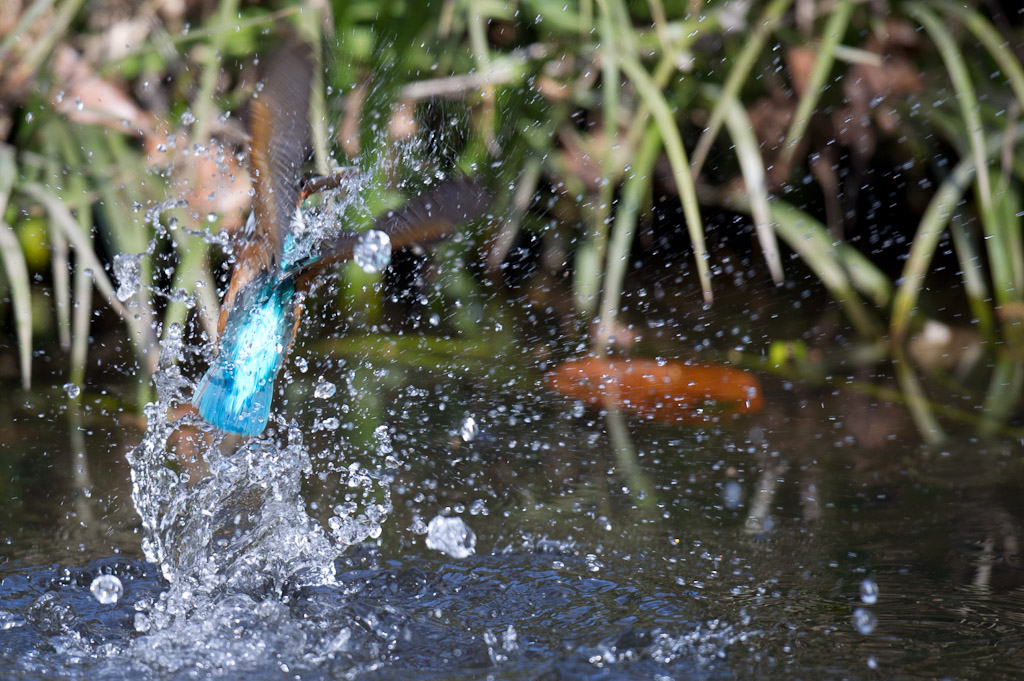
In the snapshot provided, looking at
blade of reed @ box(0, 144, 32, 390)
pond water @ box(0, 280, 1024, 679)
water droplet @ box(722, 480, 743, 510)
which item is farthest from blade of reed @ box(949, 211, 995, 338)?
blade of reed @ box(0, 144, 32, 390)

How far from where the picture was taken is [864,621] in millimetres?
1416

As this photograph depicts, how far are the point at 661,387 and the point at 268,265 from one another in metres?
1.27

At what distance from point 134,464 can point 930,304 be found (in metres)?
2.44

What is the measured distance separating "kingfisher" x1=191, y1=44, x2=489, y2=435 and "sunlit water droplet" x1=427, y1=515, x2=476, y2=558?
32 cm

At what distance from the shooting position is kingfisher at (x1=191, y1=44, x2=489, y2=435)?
151 cm

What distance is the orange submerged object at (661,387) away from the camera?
245 cm

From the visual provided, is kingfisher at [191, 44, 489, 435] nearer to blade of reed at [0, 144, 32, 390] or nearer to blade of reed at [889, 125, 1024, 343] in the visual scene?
blade of reed at [0, 144, 32, 390]

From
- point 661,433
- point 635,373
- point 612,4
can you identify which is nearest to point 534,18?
point 612,4

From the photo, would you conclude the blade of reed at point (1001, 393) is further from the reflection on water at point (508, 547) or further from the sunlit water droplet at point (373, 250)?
the sunlit water droplet at point (373, 250)

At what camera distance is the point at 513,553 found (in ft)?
5.48

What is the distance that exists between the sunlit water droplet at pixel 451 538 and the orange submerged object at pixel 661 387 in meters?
0.79

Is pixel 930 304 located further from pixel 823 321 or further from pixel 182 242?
pixel 182 242

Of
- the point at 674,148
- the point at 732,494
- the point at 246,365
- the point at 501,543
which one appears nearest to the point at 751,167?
the point at 674,148

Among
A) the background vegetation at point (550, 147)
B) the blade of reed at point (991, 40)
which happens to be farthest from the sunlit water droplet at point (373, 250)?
the blade of reed at point (991, 40)
